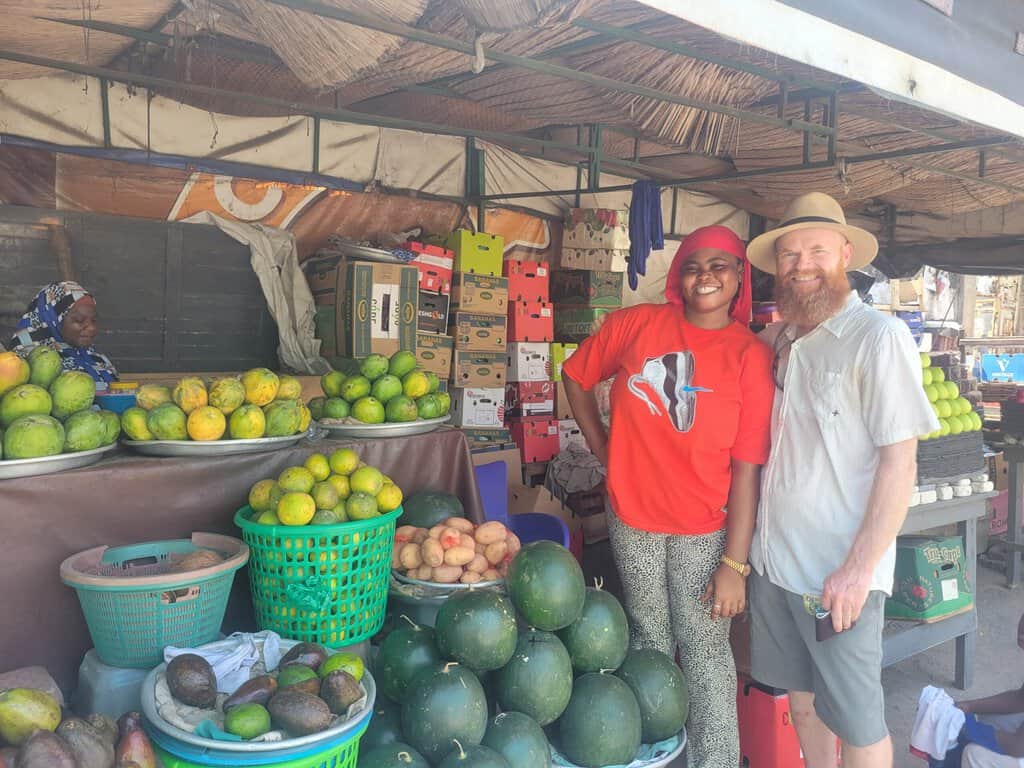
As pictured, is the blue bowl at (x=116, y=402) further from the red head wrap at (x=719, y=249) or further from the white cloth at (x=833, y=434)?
the white cloth at (x=833, y=434)

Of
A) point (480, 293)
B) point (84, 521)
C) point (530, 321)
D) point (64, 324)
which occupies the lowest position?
point (84, 521)

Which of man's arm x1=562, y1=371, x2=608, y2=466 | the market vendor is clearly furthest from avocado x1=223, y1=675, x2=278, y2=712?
the market vendor

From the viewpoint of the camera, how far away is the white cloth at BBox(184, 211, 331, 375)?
5.21 m

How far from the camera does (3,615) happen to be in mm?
1969

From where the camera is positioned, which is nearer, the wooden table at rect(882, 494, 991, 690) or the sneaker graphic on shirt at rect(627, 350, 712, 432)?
the sneaker graphic on shirt at rect(627, 350, 712, 432)

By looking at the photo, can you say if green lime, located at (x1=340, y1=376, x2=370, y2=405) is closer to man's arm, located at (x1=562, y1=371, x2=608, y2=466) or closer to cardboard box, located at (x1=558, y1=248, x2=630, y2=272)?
man's arm, located at (x1=562, y1=371, x2=608, y2=466)

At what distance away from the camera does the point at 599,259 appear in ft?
23.0

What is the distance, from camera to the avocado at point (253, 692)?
5.35ft

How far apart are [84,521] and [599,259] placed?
18.2ft

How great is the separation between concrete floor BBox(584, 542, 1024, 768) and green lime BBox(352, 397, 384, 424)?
234 centimetres

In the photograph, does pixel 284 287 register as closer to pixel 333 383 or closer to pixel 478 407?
pixel 478 407

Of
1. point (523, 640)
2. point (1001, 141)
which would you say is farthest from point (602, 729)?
point (1001, 141)

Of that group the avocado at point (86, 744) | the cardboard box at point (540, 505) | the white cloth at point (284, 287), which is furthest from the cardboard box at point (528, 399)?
the avocado at point (86, 744)

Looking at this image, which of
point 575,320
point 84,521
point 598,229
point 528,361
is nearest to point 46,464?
point 84,521
